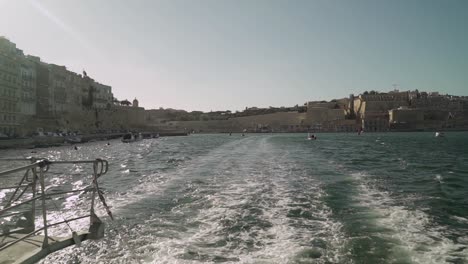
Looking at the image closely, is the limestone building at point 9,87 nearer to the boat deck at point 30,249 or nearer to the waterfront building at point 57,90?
the waterfront building at point 57,90

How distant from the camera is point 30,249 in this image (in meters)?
5.31

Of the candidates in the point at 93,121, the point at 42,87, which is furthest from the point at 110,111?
the point at 42,87

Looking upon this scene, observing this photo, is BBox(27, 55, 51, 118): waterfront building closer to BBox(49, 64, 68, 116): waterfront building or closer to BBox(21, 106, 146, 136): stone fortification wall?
BBox(49, 64, 68, 116): waterfront building

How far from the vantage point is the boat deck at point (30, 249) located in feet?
16.1

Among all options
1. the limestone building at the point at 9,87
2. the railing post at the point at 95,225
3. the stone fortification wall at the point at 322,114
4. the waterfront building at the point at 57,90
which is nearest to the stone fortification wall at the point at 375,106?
the stone fortification wall at the point at 322,114

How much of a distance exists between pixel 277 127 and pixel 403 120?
5737cm

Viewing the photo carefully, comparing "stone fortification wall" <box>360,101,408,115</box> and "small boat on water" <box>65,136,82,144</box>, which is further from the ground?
"stone fortification wall" <box>360,101,408,115</box>

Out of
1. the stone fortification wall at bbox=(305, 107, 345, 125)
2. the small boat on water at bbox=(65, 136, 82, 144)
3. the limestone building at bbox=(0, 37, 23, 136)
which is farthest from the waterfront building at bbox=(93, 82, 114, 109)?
the stone fortification wall at bbox=(305, 107, 345, 125)

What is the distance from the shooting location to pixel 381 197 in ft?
42.2

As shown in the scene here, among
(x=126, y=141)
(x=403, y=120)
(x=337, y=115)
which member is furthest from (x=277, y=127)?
(x=126, y=141)

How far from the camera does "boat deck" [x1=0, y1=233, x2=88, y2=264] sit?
16.1 ft

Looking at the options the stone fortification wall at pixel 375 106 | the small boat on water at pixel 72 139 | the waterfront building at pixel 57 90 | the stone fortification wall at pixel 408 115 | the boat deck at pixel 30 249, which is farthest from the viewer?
the stone fortification wall at pixel 375 106

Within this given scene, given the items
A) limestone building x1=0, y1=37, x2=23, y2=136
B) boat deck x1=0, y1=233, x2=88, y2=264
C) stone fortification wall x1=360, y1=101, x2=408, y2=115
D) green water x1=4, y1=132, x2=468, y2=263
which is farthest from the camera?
stone fortification wall x1=360, y1=101, x2=408, y2=115

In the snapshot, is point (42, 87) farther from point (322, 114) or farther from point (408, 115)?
point (408, 115)
